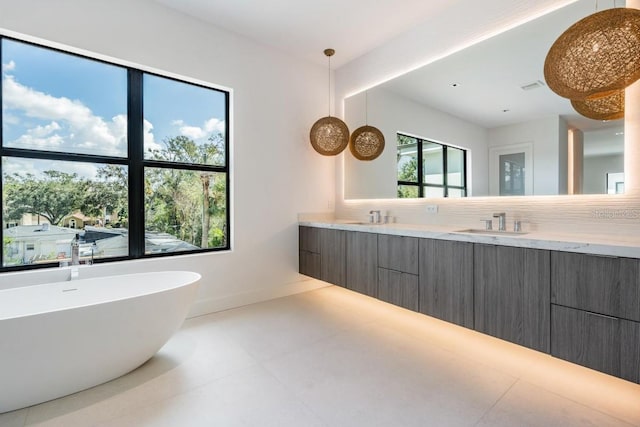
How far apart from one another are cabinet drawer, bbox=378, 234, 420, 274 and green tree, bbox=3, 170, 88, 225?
268 centimetres

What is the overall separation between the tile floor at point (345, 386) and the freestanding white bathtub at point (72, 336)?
12 centimetres

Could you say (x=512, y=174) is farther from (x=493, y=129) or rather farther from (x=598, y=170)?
(x=598, y=170)

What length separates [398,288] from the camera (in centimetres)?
266

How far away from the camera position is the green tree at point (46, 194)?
→ 7.59 ft

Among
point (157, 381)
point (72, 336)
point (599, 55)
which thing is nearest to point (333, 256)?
point (157, 381)

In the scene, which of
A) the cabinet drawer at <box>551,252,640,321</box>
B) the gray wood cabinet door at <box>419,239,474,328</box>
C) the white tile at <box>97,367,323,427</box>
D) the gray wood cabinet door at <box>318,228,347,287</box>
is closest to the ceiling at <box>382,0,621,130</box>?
the cabinet drawer at <box>551,252,640,321</box>

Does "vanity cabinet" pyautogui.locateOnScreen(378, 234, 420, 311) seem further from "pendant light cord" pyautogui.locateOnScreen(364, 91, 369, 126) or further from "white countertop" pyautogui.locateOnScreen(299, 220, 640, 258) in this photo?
"pendant light cord" pyautogui.locateOnScreen(364, 91, 369, 126)

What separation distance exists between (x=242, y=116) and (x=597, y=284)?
3.26 metres

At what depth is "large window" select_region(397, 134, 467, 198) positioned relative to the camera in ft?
9.55

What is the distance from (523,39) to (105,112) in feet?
11.7

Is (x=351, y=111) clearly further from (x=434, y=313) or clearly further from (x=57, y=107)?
(x=57, y=107)

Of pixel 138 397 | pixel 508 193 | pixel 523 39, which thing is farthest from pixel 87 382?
pixel 523 39

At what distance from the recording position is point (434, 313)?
7.81 feet

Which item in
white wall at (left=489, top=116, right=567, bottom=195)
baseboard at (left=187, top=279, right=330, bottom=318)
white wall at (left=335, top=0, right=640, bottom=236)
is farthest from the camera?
baseboard at (left=187, top=279, right=330, bottom=318)
